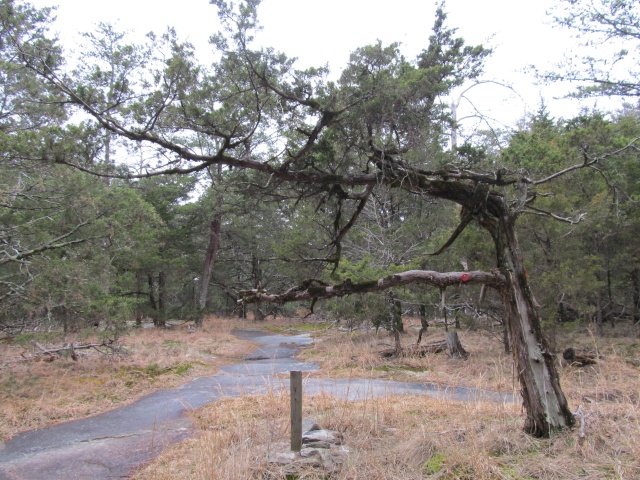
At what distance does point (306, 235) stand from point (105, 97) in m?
11.2

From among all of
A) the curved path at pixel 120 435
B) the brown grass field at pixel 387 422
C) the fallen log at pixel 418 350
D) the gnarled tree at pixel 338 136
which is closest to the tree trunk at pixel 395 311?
the fallen log at pixel 418 350

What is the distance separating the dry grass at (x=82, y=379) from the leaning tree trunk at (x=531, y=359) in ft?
23.4

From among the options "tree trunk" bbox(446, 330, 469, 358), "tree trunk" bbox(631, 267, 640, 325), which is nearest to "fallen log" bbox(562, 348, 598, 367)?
"tree trunk" bbox(446, 330, 469, 358)

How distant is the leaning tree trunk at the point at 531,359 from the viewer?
3957mm

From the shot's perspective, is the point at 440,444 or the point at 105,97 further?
the point at 105,97

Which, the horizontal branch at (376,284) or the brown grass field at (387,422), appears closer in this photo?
the brown grass field at (387,422)

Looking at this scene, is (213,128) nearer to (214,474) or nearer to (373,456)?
(214,474)

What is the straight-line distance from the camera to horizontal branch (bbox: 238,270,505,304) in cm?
421

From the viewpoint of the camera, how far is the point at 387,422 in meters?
5.27

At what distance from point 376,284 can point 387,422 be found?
6.88 feet

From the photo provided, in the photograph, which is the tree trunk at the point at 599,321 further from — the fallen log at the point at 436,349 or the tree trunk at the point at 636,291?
the fallen log at the point at 436,349

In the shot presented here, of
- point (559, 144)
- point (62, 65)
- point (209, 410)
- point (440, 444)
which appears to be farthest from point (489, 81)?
point (559, 144)

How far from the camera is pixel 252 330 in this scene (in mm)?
25000

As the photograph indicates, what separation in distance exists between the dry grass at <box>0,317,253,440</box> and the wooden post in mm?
4883
